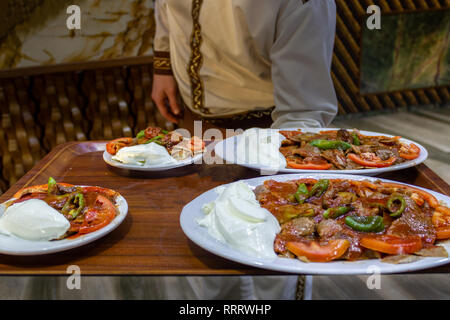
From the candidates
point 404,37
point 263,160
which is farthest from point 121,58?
point 404,37

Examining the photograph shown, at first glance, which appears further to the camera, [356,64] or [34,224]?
[356,64]

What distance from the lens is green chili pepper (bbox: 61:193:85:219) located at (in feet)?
3.90

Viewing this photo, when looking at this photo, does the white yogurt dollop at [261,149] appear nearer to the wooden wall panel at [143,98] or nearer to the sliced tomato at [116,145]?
the sliced tomato at [116,145]

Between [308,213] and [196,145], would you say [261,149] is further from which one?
[308,213]

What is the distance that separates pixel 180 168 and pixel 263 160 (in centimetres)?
37

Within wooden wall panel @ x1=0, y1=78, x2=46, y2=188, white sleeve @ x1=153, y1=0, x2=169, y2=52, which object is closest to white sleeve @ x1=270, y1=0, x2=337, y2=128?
white sleeve @ x1=153, y1=0, x2=169, y2=52

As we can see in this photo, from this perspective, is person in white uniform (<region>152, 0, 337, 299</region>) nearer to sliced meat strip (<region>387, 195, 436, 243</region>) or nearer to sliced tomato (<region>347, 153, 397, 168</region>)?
sliced tomato (<region>347, 153, 397, 168</region>)

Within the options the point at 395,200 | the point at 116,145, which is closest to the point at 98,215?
the point at 116,145

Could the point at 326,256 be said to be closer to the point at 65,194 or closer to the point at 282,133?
the point at 65,194

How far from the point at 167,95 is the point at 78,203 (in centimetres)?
154

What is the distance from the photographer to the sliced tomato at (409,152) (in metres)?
1.63

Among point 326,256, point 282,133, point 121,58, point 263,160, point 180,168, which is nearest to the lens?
point 326,256

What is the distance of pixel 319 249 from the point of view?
3.28ft
